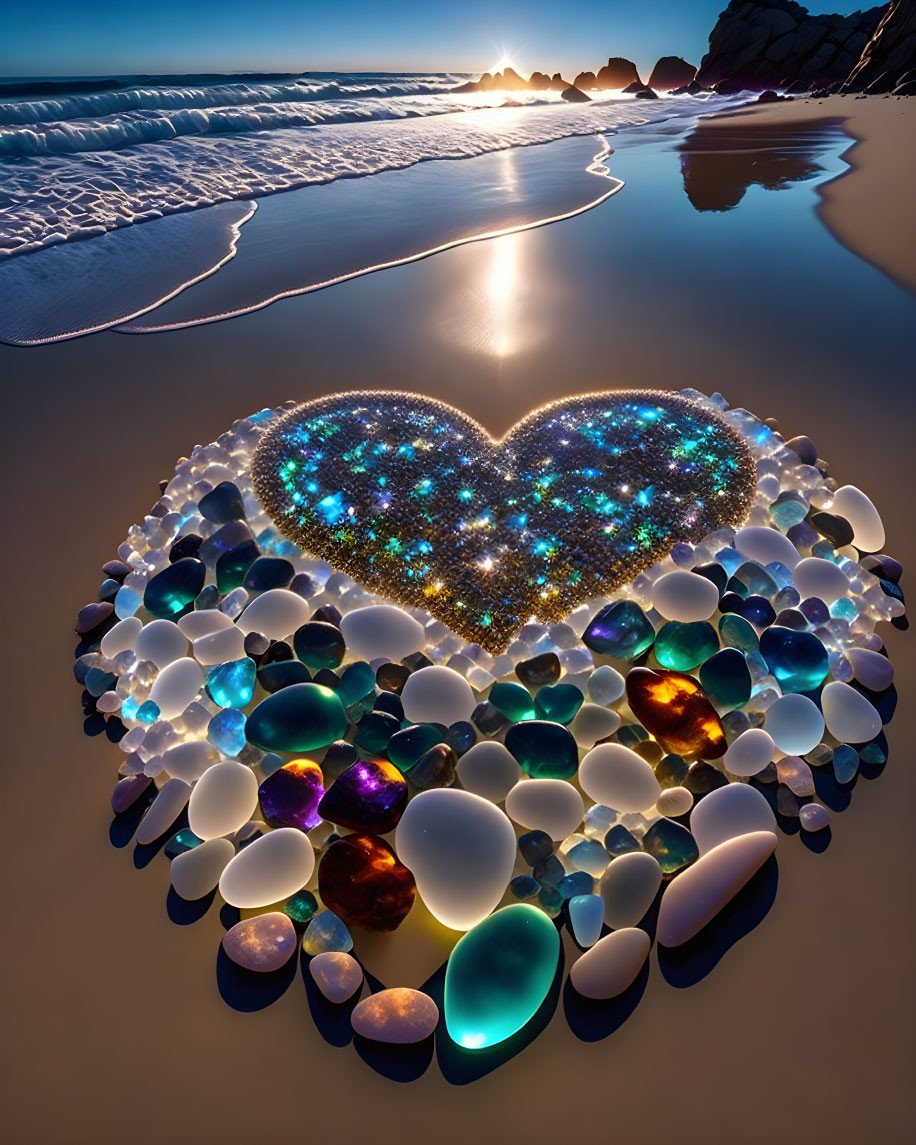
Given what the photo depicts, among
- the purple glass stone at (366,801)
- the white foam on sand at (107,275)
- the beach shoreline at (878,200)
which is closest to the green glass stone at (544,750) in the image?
the purple glass stone at (366,801)

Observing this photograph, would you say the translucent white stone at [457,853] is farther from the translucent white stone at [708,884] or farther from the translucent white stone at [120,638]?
the translucent white stone at [120,638]

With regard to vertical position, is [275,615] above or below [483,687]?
above

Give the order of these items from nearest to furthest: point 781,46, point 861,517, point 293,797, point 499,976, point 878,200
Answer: point 499,976 → point 293,797 → point 861,517 → point 878,200 → point 781,46

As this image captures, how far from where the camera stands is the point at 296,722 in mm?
1200

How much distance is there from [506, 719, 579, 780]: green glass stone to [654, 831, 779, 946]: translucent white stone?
18 cm

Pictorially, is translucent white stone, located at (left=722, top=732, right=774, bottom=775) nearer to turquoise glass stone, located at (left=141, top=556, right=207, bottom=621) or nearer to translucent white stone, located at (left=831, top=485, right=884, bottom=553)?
translucent white stone, located at (left=831, top=485, right=884, bottom=553)

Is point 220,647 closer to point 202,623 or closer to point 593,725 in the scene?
point 202,623

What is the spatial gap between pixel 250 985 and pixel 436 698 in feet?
1.80

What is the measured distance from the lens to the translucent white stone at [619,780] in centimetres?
111

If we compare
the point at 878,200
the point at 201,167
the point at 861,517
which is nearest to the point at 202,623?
the point at 861,517

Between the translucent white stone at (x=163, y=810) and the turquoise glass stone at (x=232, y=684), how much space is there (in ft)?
0.60

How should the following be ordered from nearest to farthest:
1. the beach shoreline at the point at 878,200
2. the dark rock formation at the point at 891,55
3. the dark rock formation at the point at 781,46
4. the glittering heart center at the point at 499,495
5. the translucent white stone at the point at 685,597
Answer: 1. the translucent white stone at the point at 685,597
2. the glittering heart center at the point at 499,495
3. the beach shoreline at the point at 878,200
4. the dark rock formation at the point at 891,55
5. the dark rock formation at the point at 781,46

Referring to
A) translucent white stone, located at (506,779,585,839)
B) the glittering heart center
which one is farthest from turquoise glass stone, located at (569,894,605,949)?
the glittering heart center

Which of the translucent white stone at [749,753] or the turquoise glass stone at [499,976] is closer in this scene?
the turquoise glass stone at [499,976]
